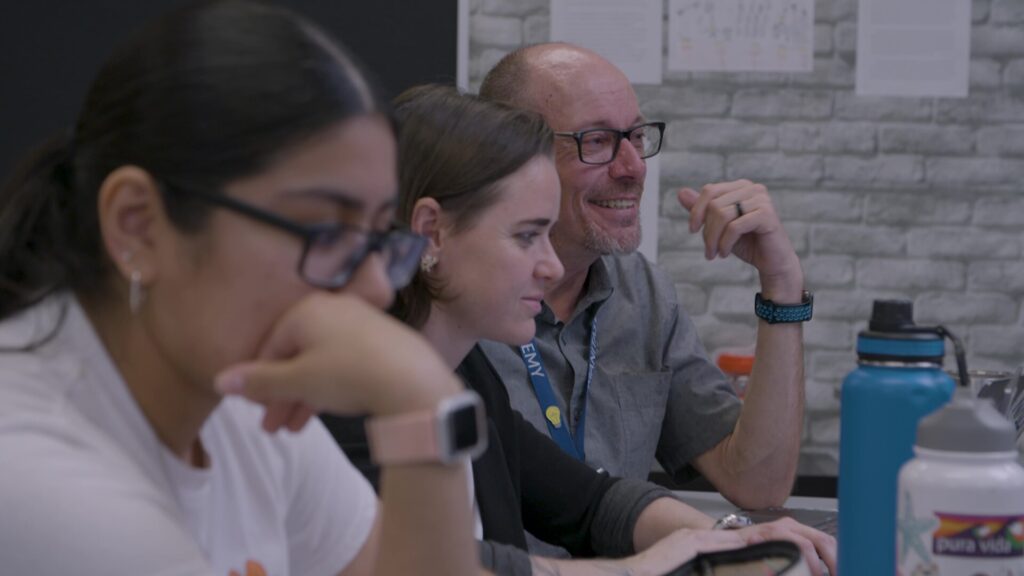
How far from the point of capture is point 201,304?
946mm

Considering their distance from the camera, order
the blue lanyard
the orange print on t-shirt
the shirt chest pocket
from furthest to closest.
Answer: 1. the shirt chest pocket
2. the blue lanyard
3. the orange print on t-shirt

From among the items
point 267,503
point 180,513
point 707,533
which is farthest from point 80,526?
point 707,533

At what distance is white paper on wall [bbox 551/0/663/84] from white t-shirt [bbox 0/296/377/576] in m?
2.16

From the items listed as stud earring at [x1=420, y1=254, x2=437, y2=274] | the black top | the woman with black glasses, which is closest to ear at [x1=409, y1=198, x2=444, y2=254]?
stud earring at [x1=420, y1=254, x2=437, y2=274]

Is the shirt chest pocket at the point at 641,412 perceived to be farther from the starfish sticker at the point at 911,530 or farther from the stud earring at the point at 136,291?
the stud earring at the point at 136,291

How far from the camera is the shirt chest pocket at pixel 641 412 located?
2213mm

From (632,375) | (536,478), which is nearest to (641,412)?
(632,375)

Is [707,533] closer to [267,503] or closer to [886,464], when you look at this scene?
[886,464]

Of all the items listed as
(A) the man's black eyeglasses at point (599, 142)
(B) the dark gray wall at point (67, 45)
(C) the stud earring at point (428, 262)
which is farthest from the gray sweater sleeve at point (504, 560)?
(B) the dark gray wall at point (67, 45)

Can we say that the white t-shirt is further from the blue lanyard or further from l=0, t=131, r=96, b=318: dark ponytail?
the blue lanyard

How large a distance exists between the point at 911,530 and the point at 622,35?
238 centimetres

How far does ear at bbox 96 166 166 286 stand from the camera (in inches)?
37.0

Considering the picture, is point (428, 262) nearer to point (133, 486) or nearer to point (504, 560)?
point (504, 560)

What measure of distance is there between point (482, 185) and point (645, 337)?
26.5 inches
